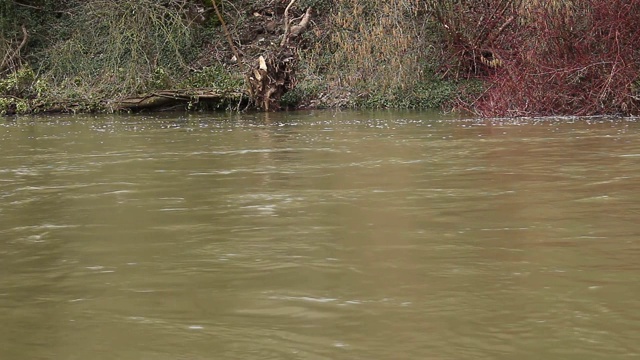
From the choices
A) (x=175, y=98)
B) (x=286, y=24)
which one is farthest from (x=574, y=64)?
(x=175, y=98)

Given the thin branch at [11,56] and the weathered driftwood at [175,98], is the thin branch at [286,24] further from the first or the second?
the thin branch at [11,56]

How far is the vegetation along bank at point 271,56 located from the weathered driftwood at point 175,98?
1.1 inches

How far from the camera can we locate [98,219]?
818 cm

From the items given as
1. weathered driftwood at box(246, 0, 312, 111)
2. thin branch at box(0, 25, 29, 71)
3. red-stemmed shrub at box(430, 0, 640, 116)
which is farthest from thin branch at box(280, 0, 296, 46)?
red-stemmed shrub at box(430, 0, 640, 116)

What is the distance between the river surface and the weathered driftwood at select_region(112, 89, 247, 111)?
12.4 metres

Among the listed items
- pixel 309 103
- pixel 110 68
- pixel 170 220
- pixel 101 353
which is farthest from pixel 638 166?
pixel 110 68

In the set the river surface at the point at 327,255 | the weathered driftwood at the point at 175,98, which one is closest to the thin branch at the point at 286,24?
the weathered driftwood at the point at 175,98

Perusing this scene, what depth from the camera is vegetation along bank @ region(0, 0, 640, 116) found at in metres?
24.0

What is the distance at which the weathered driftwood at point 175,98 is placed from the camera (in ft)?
83.8

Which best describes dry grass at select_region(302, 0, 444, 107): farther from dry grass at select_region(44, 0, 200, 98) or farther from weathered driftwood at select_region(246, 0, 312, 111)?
dry grass at select_region(44, 0, 200, 98)

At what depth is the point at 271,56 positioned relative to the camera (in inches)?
1024

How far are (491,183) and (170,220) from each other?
2.96m

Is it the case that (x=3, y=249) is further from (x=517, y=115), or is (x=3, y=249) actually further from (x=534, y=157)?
(x=517, y=115)

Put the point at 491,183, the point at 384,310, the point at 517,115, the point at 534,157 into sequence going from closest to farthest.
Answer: the point at 384,310, the point at 491,183, the point at 534,157, the point at 517,115
